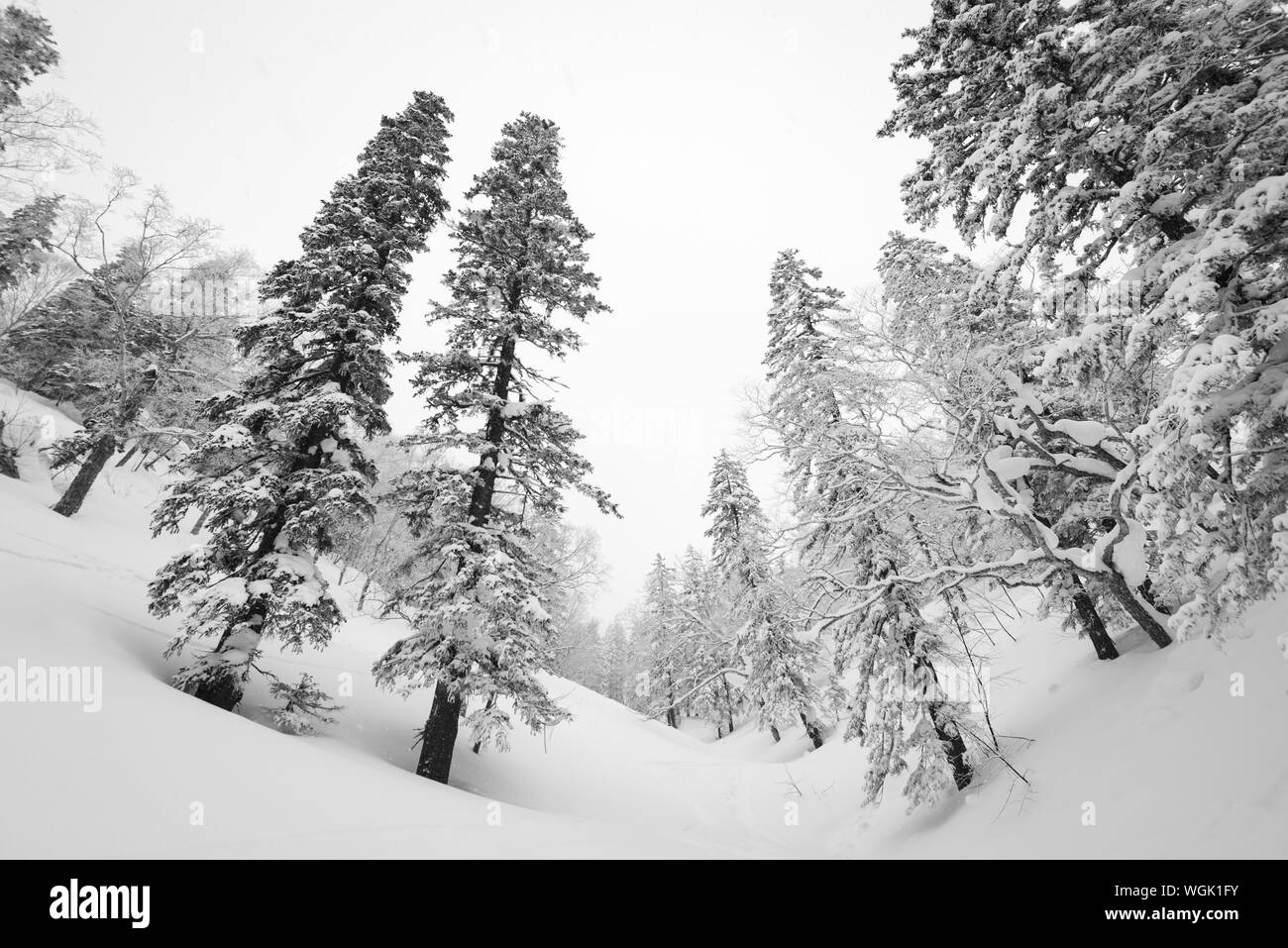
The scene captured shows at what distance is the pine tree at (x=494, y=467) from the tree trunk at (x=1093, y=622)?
9288 mm

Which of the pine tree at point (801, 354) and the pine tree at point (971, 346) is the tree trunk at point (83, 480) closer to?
the pine tree at point (801, 354)

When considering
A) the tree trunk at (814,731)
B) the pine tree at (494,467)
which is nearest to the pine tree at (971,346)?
the pine tree at (494,467)

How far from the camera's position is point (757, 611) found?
20.7 meters

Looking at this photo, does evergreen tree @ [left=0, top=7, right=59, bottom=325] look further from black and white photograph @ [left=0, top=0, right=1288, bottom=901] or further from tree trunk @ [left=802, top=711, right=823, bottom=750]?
tree trunk @ [left=802, top=711, right=823, bottom=750]

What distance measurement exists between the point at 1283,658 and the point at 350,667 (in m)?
18.7

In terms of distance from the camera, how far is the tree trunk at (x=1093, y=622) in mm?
9578

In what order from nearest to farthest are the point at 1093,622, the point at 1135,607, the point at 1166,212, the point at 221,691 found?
the point at 1166,212 < the point at 1135,607 < the point at 221,691 < the point at 1093,622

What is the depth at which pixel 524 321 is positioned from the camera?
11.4m

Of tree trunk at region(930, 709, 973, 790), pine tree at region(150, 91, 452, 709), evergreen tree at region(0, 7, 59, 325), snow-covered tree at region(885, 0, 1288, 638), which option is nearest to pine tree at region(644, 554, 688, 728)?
tree trunk at region(930, 709, 973, 790)

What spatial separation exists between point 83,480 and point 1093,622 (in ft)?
98.1

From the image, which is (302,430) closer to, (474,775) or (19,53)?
(474,775)

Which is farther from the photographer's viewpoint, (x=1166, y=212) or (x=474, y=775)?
(x=474, y=775)

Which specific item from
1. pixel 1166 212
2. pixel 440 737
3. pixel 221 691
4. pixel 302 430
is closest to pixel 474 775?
pixel 440 737
